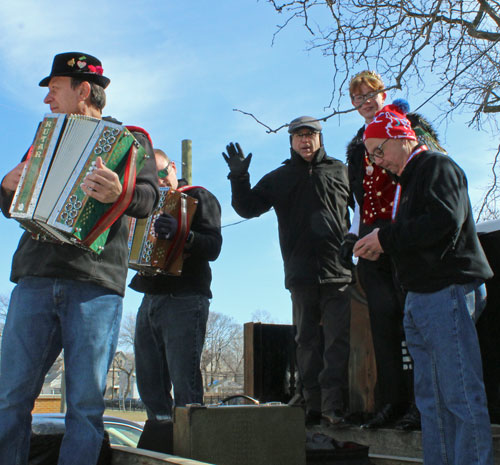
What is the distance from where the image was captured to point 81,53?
3.04 meters

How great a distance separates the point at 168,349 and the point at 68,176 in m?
1.65

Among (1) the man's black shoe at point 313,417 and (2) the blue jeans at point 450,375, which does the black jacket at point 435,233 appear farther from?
(1) the man's black shoe at point 313,417

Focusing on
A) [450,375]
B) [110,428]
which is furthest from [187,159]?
[450,375]

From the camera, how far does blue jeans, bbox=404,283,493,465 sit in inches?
97.7

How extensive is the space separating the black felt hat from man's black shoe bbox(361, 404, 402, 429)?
270 cm

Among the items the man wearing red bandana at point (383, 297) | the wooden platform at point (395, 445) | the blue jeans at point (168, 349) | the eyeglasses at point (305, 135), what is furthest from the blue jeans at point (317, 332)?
the eyeglasses at point (305, 135)

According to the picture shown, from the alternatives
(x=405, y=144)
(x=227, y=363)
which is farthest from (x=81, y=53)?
(x=227, y=363)

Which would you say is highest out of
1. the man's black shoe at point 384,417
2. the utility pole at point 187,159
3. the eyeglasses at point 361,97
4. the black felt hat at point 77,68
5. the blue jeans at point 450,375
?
the utility pole at point 187,159

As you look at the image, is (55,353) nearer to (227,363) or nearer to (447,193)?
(447,193)

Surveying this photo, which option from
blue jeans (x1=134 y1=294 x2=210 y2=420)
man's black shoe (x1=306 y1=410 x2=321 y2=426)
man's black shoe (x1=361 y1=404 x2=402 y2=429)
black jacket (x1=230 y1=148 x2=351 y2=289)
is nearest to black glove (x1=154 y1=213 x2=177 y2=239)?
blue jeans (x1=134 y1=294 x2=210 y2=420)

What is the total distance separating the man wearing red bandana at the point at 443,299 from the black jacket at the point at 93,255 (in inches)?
49.6

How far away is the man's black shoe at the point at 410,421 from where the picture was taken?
347 cm

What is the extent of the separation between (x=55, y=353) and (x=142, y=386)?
55.9 inches

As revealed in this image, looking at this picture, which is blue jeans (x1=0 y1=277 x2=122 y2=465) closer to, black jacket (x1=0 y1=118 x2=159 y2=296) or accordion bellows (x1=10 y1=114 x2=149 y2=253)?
black jacket (x1=0 y1=118 x2=159 y2=296)
